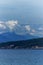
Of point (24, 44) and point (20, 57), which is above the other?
point (24, 44)

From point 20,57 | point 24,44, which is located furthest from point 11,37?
point 20,57

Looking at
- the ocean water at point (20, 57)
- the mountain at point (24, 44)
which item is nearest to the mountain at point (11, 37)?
the mountain at point (24, 44)

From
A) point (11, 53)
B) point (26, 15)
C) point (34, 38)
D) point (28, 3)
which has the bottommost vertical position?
point (11, 53)

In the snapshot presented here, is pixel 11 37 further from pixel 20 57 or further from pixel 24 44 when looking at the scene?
pixel 20 57

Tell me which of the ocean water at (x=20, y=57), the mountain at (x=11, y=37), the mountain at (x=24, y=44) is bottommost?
the ocean water at (x=20, y=57)

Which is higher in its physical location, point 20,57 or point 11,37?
point 11,37

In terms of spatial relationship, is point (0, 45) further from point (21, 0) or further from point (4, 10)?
point (21, 0)

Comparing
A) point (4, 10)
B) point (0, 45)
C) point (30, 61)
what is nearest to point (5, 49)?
point (0, 45)

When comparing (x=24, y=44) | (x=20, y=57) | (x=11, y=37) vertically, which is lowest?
(x=20, y=57)

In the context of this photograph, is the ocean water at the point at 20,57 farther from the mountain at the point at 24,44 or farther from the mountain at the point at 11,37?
the mountain at the point at 11,37
